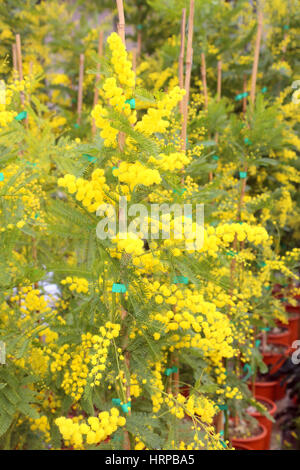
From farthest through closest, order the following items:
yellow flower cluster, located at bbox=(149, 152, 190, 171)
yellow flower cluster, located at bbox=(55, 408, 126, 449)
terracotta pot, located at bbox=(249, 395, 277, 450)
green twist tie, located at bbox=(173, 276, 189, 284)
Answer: terracotta pot, located at bbox=(249, 395, 277, 450) → green twist tie, located at bbox=(173, 276, 189, 284) → yellow flower cluster, located at bbox=(149, 152, 190, 171) → yellow flower cluster, located at bbox=(55, 408, 126, 449)

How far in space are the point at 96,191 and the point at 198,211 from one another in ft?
1.99

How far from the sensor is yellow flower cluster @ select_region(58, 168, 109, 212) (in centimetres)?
117

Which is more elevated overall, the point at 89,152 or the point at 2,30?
the point at 2,30

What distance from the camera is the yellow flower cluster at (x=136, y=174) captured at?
1.16 m

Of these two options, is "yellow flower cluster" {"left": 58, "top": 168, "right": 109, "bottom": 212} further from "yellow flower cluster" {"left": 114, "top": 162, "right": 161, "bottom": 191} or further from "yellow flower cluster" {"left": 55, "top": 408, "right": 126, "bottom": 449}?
"yellow flower cluster" {"left": 55, "top": 408, "right": 126, "bottom": 449}

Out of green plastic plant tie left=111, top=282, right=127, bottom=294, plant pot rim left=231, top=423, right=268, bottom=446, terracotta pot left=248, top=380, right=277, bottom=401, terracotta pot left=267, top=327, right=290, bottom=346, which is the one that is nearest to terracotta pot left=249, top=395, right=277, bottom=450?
plant pot rim left=231, top=423, right=268, bottom=446

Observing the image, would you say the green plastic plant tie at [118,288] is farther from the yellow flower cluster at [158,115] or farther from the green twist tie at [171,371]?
the green twist tie at [171,371]

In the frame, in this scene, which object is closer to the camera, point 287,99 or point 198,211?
point 198,211

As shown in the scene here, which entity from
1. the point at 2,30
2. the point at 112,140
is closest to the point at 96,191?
the point at 112,140

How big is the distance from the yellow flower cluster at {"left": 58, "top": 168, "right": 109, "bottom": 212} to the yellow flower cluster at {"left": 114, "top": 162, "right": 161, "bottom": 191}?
0.05m

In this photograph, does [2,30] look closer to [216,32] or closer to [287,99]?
[216,32]

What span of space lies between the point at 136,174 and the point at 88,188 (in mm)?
143

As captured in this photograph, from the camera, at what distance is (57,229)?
1.39 meters

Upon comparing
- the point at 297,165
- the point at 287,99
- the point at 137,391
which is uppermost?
the point at 287,99
